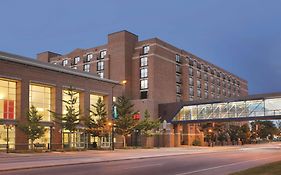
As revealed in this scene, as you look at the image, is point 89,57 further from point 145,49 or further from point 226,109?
point 226,109

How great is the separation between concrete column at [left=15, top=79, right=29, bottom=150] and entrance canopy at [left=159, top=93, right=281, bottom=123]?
38.3 metres

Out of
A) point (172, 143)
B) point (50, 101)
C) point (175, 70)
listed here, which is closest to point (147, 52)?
point (175, 70)

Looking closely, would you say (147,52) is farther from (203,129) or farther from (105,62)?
(203,129)

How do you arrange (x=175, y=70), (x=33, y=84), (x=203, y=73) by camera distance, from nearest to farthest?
(x=33, y=84)
(x=175, y=70)
(x=203, y=73)

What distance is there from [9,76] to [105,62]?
46904 mm

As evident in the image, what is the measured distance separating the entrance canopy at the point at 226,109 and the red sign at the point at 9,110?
39.7 meters

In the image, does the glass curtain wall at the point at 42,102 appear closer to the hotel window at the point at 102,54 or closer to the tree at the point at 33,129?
the tree at the point at 33,129

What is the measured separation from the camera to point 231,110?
8131 cm

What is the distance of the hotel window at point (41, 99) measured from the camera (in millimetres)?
60438

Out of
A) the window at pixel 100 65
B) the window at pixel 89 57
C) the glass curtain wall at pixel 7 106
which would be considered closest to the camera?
the glass curtain wall at pixel 7 106

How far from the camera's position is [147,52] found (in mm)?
96688

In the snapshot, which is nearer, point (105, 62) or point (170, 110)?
point (170, 110)

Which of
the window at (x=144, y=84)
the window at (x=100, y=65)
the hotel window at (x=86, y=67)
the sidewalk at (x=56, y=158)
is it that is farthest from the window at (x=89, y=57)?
the sidewalk at (x=56, y=158)

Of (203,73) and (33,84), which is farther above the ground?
(203,73)
